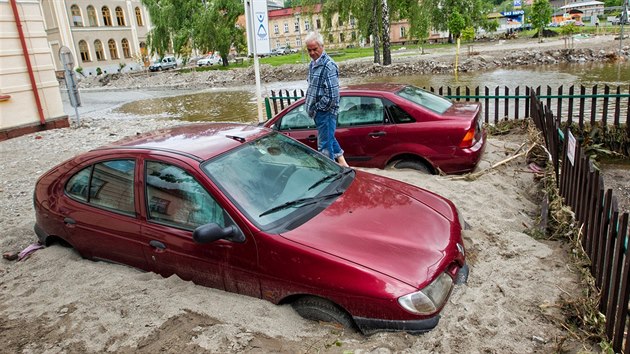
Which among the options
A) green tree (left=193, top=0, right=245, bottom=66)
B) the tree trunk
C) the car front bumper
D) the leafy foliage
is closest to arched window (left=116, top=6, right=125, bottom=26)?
the leafy foliage

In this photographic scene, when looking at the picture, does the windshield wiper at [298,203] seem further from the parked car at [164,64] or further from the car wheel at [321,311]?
the parked car at [164,64]

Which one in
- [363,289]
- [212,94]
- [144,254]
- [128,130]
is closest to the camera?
[363,289]

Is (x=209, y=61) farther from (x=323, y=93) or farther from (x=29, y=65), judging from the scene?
(x=323, y=93)

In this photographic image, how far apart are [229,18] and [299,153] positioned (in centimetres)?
4047

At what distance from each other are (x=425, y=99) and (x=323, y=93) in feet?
6.27

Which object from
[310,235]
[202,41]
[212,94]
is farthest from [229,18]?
[310,235]

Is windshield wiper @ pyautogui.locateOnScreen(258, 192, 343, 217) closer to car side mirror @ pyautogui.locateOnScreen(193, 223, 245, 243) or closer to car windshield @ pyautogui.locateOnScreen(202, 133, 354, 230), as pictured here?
car windshield @ pyautogui.locateOnScreen(202, 133, 354, 230)

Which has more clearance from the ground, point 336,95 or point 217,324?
point 336,95

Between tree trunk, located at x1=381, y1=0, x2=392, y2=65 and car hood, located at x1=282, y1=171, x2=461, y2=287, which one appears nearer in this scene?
car hood, located at x1=282, y1=171, x2=461, y2=287

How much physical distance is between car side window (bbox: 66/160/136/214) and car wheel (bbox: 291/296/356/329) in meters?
1.82

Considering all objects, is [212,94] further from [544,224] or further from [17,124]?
[544,224]

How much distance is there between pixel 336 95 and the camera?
653 cm

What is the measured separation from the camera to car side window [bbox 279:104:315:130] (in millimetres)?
7781

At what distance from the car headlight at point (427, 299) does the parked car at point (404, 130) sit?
3.66 meters
